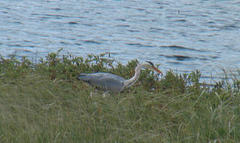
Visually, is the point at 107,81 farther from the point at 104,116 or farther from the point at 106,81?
the point at 104,116

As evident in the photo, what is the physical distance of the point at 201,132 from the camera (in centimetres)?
618

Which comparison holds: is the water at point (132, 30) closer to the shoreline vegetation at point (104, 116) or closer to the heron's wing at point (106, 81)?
the heron's wing at point (106, 81)

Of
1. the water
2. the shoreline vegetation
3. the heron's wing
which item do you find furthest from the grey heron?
the water

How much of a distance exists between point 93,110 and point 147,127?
75 cm

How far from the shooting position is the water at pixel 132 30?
15.0 metres

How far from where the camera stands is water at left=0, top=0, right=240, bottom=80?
1495cm

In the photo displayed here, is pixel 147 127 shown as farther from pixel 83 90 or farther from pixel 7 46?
pixel 7 46

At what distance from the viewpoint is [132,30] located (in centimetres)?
1861

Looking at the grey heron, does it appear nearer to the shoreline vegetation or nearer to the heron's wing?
the heron's wing

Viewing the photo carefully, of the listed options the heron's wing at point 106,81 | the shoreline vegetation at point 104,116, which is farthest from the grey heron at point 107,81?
the shoreline vegetation at point 104,116

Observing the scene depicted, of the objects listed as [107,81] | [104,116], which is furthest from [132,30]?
[104,116]

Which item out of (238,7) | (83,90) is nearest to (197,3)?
(238,7)

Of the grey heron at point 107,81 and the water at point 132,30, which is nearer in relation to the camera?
the grey heron at point 107,81

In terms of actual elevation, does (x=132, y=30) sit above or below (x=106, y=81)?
above
